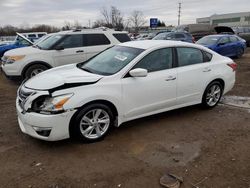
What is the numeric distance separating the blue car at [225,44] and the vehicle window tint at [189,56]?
8826mm

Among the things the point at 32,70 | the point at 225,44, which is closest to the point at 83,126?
the point at 32,70

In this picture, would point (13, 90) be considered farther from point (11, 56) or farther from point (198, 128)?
point (198, 128)

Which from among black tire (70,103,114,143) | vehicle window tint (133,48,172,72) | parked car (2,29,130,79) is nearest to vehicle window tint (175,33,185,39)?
parked car (2,29,130,79)

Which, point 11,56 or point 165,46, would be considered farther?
point 11,56

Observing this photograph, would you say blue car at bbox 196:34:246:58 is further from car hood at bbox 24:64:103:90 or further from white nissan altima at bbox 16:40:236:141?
car hood at bbox 24:64:103:90

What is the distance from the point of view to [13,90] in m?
8.27

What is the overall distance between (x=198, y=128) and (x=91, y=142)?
6.77 ft

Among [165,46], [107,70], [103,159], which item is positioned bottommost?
[103,159]

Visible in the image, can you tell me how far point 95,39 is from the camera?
31.4 ft

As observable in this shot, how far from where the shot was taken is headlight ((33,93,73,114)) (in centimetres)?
404

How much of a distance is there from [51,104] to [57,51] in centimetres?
516

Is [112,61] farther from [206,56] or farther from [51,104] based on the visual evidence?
[206,56]

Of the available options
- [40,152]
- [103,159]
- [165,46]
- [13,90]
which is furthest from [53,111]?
[13,90]

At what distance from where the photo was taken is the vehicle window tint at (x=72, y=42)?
906cm
